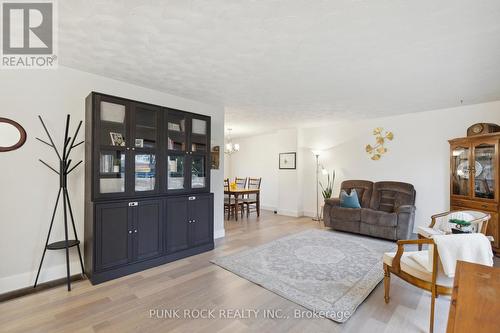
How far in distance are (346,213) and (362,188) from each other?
797 mm

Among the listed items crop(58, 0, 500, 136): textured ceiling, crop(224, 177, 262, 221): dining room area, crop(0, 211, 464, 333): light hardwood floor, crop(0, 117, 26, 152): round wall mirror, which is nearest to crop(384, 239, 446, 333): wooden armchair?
crop(0, 211, 464, 333): light hardwood floor

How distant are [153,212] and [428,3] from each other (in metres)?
3.41

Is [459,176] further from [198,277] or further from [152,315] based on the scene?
[152,315]

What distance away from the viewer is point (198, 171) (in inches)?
146

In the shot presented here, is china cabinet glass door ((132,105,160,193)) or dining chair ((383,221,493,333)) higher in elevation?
china cabinet glass door ((132,105,160,193))

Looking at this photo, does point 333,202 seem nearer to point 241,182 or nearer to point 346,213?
point 346,213

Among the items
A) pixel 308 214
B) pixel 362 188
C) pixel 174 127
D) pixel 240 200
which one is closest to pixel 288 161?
pixel 308 214

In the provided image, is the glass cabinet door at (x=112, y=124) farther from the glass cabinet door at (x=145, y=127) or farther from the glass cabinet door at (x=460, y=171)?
the glass cabinet door at (x=460, y=171)

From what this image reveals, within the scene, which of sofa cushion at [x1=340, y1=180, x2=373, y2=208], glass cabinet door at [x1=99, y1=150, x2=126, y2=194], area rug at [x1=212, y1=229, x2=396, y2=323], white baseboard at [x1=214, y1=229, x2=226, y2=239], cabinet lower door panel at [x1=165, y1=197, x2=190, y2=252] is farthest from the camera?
sofa cushion at [x1=340, y1=180, x2=373, y2=208]

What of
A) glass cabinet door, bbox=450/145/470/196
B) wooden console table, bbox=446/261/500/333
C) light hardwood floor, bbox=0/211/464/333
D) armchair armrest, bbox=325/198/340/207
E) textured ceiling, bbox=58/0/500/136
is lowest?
light hardwood floor, bbox=0/211/464/333

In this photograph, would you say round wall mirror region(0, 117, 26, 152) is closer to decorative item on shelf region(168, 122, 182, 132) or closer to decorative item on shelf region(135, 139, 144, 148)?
decorative item on shelf region(135, 139, 144, 148)

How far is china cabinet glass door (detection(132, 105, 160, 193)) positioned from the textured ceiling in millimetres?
477

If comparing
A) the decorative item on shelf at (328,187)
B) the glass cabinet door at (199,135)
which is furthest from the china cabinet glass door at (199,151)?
the decorative item on shelf at (328,187)

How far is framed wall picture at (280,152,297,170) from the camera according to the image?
6652 mm
